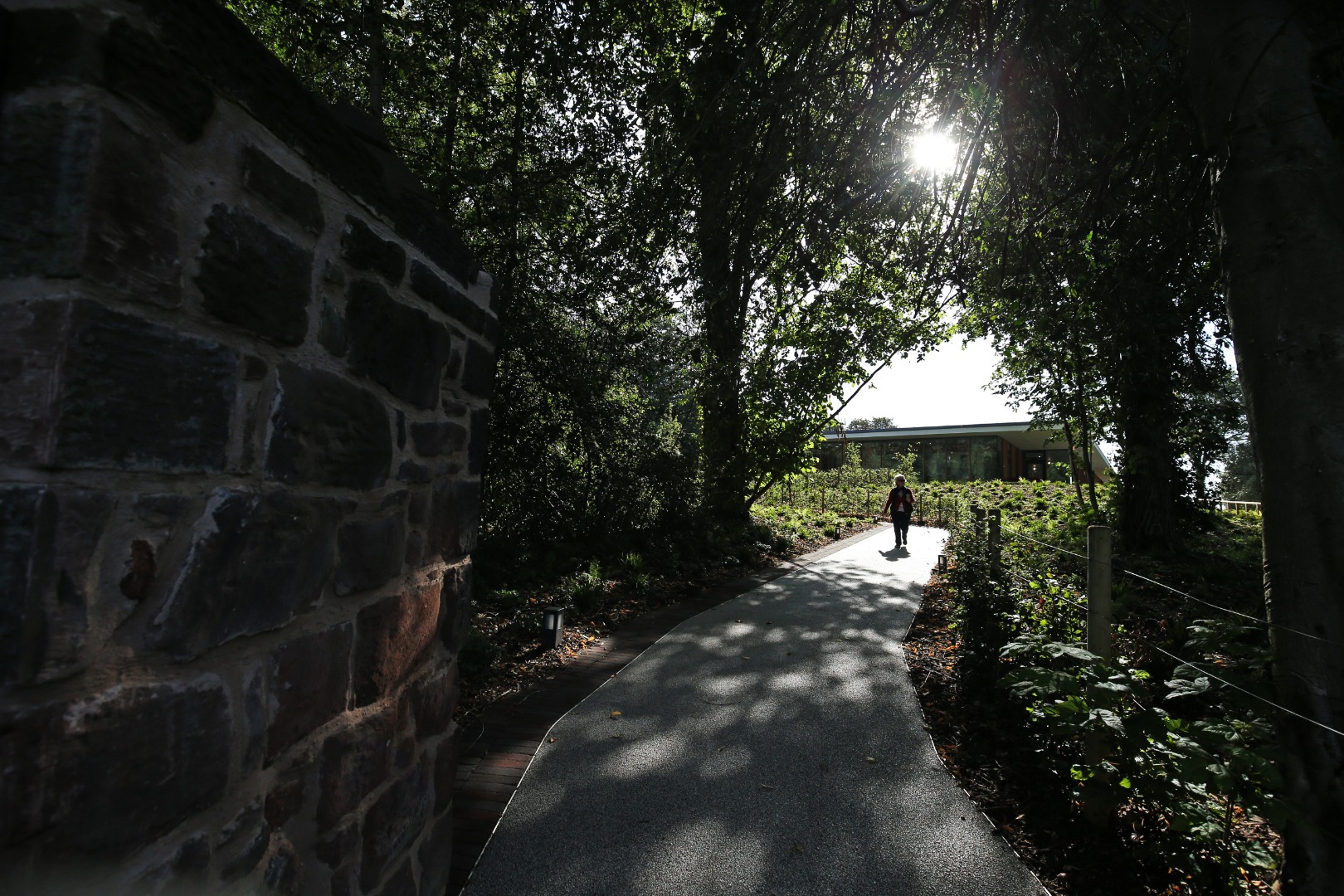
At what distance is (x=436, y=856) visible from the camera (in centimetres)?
223

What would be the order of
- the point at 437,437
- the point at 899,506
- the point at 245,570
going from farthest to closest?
the point at 899,506 < the point at 437,437 < the point at 245,570

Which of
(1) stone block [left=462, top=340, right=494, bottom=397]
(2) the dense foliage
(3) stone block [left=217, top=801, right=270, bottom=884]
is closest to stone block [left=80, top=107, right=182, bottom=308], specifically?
(3) stone block [left=217, top=801, right=270, bottom=884]

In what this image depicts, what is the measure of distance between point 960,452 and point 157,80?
105ft

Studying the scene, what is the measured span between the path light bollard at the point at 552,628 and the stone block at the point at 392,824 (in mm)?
→ 3645

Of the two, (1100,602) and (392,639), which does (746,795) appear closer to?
(1100,602)

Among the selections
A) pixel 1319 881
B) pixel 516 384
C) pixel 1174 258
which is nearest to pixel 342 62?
pixel 516 384

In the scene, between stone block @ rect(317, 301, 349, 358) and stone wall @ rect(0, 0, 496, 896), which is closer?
stone wall @ rect(0, 0, 496, 896)

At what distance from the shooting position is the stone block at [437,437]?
195cm

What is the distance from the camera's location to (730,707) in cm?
458

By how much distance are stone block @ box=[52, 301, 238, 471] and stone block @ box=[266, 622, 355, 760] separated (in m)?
0.48

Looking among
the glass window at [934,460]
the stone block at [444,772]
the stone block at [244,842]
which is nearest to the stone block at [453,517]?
the stone block at [444,772]

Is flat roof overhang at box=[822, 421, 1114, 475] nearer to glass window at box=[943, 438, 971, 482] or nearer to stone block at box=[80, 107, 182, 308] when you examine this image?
glass window at box=[943, 438, 971, 482]

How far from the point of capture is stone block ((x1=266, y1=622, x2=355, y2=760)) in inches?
53.4

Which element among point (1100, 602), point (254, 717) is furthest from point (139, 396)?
point (1100, 602)
